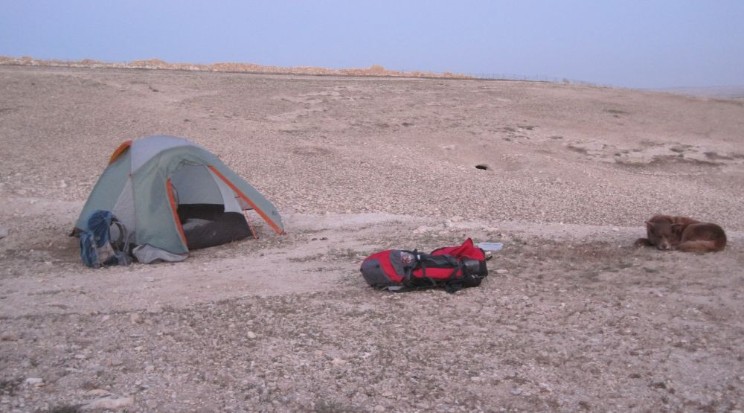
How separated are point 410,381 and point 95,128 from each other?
46.2 ft

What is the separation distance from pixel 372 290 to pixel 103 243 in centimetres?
374

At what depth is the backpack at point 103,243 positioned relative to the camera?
28.3ft

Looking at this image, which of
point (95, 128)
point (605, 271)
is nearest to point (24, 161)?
point (95, 128)

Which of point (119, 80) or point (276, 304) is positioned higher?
point (119, 80)

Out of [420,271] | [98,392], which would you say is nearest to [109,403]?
[98,392]

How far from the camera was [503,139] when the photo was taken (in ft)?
60.6

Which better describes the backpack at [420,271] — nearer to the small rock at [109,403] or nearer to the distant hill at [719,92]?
the small rock at [109,403]

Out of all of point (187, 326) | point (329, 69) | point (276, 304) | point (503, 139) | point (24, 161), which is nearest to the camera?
point (187, 326)

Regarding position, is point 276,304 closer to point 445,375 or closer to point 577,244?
point 445,375

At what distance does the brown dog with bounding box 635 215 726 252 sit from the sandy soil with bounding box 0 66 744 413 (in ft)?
0.76

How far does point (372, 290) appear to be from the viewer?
7.34 metres

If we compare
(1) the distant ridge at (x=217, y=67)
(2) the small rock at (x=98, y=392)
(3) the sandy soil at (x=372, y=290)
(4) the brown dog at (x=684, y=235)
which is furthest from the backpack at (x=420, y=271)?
(1) the distant ridge at (x=217, y=67)

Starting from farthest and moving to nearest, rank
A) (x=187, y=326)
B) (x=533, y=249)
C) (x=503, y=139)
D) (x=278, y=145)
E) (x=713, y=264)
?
(x=503, y=139) → (x=278, y=145) → (x=533, y=249) → (x=713, y=264) → (x=187, y=326)

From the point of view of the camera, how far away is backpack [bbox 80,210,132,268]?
340 inches
